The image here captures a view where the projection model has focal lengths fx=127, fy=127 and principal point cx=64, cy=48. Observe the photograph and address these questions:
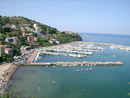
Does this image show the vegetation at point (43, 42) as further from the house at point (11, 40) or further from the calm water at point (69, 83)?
the calm water at point (69, 83)

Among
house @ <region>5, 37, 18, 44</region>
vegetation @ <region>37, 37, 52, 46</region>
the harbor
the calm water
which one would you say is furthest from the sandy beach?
vegetation @ <region>37, 37, 52, 46</region>

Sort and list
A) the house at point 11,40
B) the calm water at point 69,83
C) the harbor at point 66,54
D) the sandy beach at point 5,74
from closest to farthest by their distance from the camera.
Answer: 1. the calm water at point 69,83
2. the sandy beach at point 5,74
3. the harbor at point 66,54
4. the house at point 11,40

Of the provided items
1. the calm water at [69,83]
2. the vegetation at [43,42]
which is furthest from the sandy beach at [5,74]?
the vegetation at [43,42]

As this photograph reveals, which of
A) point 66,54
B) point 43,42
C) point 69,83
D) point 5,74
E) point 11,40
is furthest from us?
point 43,42

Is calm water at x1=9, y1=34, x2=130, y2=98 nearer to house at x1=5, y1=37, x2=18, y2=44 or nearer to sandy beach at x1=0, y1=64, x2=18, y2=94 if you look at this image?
sandy beach at x1=0, y1=64, x2=18, y2=94

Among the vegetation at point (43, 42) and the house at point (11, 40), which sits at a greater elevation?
the house at point (11, 40)

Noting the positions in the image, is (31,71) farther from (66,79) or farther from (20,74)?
(66,79)

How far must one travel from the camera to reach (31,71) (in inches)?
1001

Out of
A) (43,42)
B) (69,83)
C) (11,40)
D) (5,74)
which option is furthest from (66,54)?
(5,74)

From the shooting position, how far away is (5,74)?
73.4 ft

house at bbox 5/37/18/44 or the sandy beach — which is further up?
house at bbox 5/37/18/44

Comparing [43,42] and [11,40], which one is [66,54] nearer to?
[43,42]

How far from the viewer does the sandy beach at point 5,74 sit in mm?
18491

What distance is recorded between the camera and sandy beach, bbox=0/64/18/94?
18.5m
